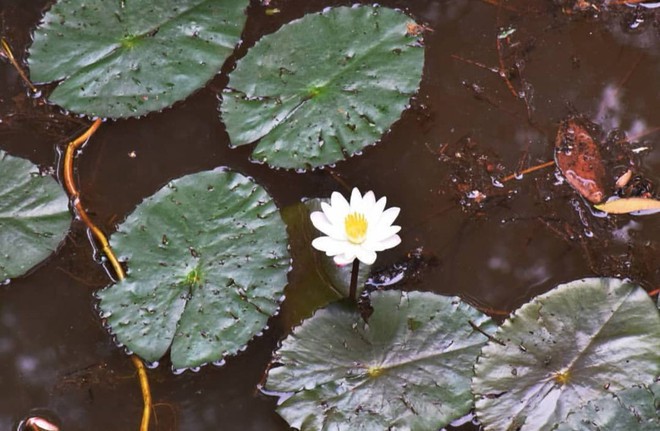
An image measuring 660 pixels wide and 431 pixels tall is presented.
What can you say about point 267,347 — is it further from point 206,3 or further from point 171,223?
point 206,3

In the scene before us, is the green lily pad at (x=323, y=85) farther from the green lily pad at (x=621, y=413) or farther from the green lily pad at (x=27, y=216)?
the green lily pad at (x=621, y=413)

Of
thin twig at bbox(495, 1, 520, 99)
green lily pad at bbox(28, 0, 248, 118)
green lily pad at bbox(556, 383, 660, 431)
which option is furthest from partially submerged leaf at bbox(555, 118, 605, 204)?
green lily pad at bbox(28, 0, 248, 118)

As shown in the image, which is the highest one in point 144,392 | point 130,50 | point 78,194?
point 130,50

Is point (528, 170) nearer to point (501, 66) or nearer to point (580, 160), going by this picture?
point (580, 160)

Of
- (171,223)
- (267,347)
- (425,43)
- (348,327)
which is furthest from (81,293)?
(425,43)

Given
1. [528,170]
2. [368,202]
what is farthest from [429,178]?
[368,202]

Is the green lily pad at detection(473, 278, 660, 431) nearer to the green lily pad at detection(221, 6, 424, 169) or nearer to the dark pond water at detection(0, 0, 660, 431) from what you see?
the dark pond water at detection(0, 0, 660, 431)
